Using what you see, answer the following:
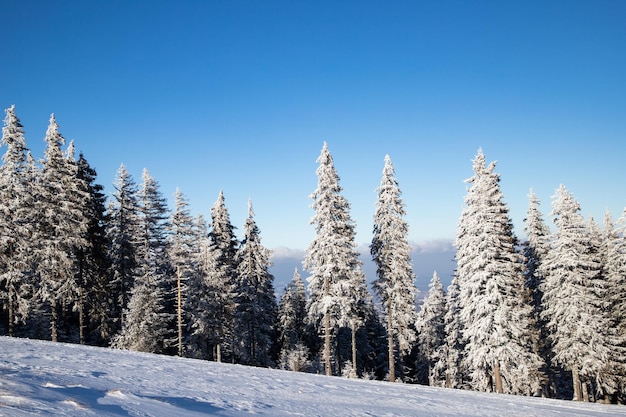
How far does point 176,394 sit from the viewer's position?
8.52 metres

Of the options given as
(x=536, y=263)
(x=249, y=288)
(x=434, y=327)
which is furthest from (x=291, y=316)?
(x=536, y=263)

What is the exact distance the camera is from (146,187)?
40312 mm

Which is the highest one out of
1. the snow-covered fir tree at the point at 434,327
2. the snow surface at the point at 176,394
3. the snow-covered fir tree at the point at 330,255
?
the snow-covered fir tree at the point at 330,255

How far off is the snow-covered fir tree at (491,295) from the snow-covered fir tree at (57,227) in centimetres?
2785

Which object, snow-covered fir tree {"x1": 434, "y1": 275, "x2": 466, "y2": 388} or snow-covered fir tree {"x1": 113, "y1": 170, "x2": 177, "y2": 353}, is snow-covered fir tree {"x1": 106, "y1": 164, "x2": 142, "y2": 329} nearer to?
snow-covered fir tree {"x1": 113, "y1": 170, "x2": 177, "y2": 353}

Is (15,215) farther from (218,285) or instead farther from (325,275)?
(325,275)

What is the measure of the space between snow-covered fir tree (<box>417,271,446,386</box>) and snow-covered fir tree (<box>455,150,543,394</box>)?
1856cm

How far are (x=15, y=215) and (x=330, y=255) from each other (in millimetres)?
23175

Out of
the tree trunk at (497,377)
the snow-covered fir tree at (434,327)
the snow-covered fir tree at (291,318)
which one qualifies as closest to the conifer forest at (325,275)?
the tree trunk at (497,377)

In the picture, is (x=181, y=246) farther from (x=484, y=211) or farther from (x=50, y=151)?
(x=484, y=211)

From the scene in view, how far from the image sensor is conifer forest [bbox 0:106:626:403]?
26562mm

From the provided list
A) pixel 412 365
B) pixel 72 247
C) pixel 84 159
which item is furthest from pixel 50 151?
pixel 412 365

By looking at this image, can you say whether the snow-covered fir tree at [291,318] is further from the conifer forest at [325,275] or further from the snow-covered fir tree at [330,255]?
the snow-covered fir tree at [330,255]

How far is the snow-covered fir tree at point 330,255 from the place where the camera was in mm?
29406
